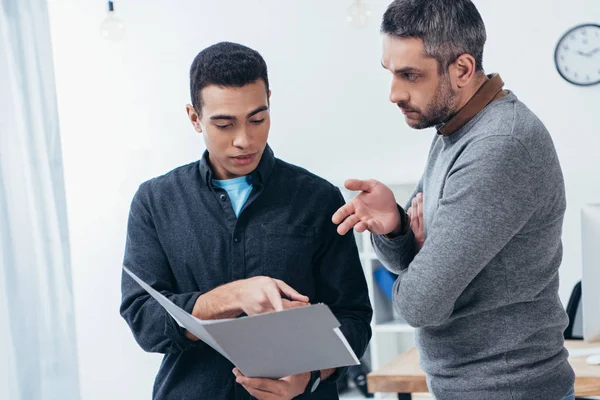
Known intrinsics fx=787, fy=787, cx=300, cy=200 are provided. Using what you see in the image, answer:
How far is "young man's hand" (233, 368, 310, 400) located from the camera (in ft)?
4.71

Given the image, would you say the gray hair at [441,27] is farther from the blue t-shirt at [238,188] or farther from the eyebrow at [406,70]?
the blue t-shirt at [238,188]

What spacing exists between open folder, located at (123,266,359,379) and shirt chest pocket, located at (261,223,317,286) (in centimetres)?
21

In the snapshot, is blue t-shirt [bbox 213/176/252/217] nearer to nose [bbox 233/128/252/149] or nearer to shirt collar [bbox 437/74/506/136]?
nose [bbox 233/128/252/149]

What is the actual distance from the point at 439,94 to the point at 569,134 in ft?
9.41

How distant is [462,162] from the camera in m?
1.35

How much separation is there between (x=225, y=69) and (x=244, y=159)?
0.18 m

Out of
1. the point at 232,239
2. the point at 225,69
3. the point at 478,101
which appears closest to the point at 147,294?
the point at 232,239

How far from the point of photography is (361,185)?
1.48 metres

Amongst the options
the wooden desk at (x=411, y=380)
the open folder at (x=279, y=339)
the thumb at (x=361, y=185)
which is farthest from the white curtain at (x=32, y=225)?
the thumb at (x=361, y=185)

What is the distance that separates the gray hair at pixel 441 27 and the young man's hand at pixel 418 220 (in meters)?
0.32

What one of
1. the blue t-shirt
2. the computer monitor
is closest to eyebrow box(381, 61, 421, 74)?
the blue t-shirt

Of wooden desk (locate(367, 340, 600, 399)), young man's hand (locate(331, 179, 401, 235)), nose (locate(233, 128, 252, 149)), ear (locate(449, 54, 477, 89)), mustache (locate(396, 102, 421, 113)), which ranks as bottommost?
wooden desk (locate(367, 340, 600, 399))

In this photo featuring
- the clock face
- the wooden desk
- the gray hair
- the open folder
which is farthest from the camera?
the clock face

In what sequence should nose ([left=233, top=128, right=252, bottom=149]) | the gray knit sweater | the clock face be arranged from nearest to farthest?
the gray knit sweater < nose ([left=233, top=128, right=252, bottom=149]) < the clock face
